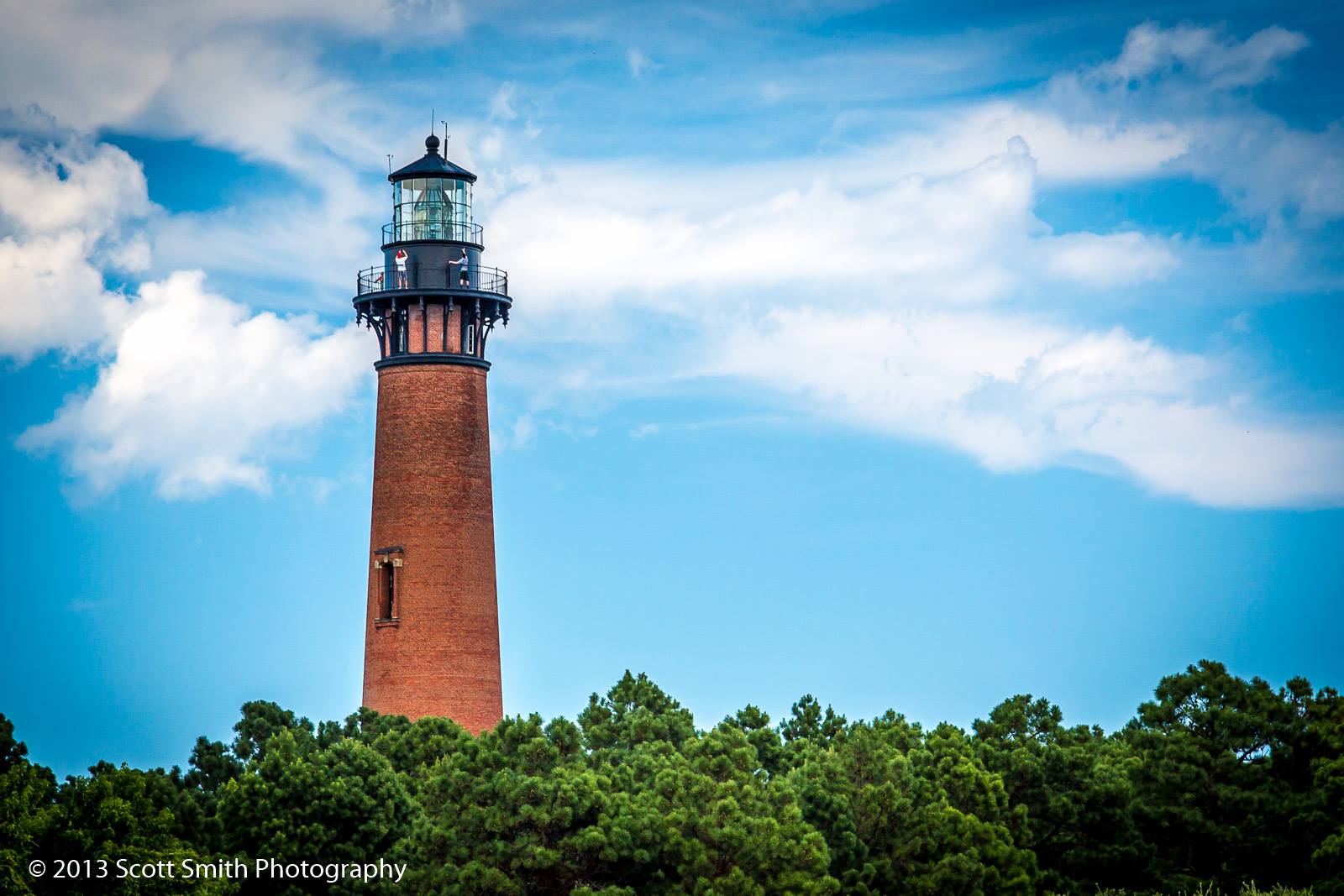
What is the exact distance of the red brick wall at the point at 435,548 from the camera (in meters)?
77.0

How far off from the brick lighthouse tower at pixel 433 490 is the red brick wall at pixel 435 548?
1.7 inches

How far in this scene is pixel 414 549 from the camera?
254 ft

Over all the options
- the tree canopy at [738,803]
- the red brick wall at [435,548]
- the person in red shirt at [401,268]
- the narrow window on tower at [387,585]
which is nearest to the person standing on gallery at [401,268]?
the person in red shirt at [401,268]

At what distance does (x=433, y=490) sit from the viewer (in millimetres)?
77938

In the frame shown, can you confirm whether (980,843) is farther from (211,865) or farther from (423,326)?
(423,326)

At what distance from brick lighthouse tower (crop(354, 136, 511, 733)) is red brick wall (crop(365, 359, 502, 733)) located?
0.04 metres

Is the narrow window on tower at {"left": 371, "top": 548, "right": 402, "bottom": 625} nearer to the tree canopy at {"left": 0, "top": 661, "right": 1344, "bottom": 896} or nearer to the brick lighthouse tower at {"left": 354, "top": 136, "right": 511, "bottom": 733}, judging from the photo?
the brick lighthouse tower at {"left": 354, "top": 136, "right": 511, "bottom": 733}

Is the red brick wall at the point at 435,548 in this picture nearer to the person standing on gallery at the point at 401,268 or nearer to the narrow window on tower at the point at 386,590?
the narrow window on tower at the point at 386,590

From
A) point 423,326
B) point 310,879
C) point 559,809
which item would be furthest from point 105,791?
point 423,326

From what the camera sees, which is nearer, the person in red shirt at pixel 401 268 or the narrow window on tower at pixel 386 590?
the narrow window on tower at pixel 386 590

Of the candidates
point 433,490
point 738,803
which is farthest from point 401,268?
point 738,803

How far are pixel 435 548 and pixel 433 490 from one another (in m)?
2.11

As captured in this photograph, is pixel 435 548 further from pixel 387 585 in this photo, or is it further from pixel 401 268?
pixel 401 268

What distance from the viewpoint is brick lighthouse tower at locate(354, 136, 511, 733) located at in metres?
77.1
